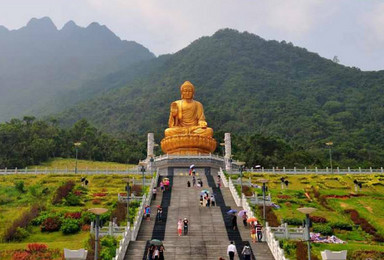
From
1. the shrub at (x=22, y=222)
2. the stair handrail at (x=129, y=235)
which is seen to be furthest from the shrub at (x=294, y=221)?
the shrub at (x=22, y=222)

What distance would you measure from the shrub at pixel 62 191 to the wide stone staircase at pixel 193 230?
4.63m

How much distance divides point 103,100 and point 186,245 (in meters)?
84.0

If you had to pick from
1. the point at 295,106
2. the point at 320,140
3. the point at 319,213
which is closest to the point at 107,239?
the point at 319,213

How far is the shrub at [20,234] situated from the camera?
16781mm

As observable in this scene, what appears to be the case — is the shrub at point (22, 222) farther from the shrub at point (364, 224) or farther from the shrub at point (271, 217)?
the shrub at point (364, 224)

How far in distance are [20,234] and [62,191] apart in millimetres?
6575

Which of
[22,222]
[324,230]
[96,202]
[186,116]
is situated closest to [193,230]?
[324,230]

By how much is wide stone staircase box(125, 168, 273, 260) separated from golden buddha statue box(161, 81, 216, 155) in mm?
10571

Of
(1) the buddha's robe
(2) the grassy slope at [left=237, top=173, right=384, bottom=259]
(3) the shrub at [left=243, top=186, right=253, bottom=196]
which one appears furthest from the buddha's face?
(3) the shrub at [left=243, top=186, right=253, bottom=196]

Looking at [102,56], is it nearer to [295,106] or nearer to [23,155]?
[295,106]

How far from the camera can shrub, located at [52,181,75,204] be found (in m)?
22.2

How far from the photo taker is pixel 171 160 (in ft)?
108

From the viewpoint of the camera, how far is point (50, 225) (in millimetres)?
17906

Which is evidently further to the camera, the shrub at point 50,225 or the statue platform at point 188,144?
the statue platform at point 188,144
